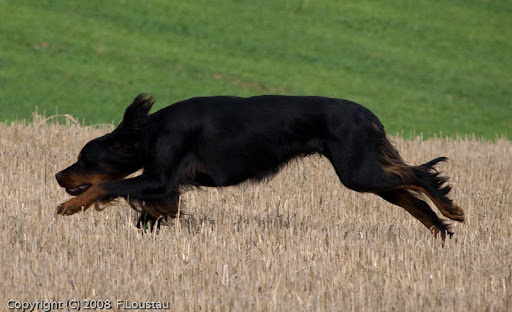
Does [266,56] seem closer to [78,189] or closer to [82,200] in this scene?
[78,189]

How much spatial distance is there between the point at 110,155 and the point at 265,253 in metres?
1.44

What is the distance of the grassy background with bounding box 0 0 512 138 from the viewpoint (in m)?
16.7

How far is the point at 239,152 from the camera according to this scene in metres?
5.05

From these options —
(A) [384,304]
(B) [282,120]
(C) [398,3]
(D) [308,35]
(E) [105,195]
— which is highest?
(C) [398,3]

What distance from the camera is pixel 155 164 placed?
495 centimetres

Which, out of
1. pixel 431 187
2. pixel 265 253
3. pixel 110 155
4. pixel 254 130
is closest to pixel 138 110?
pixel 110 155

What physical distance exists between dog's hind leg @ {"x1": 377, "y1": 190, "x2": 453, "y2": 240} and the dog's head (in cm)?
179

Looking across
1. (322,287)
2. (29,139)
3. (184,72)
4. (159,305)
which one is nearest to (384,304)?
(322,287)

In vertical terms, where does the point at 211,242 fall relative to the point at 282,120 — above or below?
below

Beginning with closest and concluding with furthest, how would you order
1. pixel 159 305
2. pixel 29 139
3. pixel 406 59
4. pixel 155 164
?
pixel 159 305, pixel 155 164, pixel 29 139, pixel 406 59

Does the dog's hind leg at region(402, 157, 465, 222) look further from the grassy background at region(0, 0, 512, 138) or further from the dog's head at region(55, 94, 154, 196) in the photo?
the grassy background at region(0, 0, 512, 138)

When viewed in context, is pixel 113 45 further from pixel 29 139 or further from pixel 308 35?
pixel 29 139

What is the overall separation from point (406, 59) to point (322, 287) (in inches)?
712

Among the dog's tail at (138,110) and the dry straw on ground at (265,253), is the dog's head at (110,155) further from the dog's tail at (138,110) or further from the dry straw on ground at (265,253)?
the dry straw on ground at (265,253)
